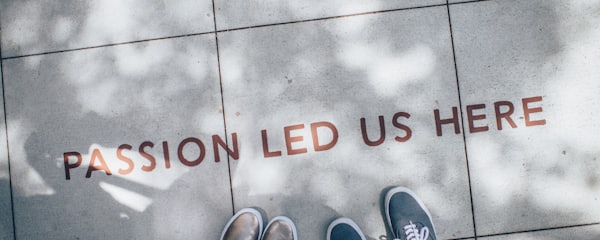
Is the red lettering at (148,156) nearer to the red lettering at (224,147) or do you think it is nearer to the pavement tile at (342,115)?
the red lettering at (224,147)

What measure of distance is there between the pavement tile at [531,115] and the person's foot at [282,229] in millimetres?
1176

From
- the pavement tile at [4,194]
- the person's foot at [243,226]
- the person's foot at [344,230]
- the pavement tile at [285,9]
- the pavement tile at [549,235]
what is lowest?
the pavement tile at [549,235]

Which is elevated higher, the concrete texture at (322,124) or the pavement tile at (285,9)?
the pavement tile at (285,9)

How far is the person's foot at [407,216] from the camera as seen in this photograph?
2502 millimetres

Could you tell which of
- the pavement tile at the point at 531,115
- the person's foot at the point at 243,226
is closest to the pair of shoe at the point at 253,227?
the person's foot at the point at 243,226

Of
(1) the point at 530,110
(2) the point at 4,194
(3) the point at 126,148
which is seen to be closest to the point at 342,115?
(1) the point at 530,110

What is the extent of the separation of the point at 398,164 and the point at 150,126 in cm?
162

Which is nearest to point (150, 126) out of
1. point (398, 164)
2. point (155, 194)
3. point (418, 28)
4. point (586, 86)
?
point (155, 194)

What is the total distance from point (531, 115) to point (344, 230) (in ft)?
4.61

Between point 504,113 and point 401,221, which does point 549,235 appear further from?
point 401,221

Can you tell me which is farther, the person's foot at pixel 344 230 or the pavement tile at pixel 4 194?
the pavement tile at pixel 4 194

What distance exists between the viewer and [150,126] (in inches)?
101

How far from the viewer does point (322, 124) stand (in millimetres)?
2561

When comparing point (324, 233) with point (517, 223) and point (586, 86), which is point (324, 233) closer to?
point (517, 223)
